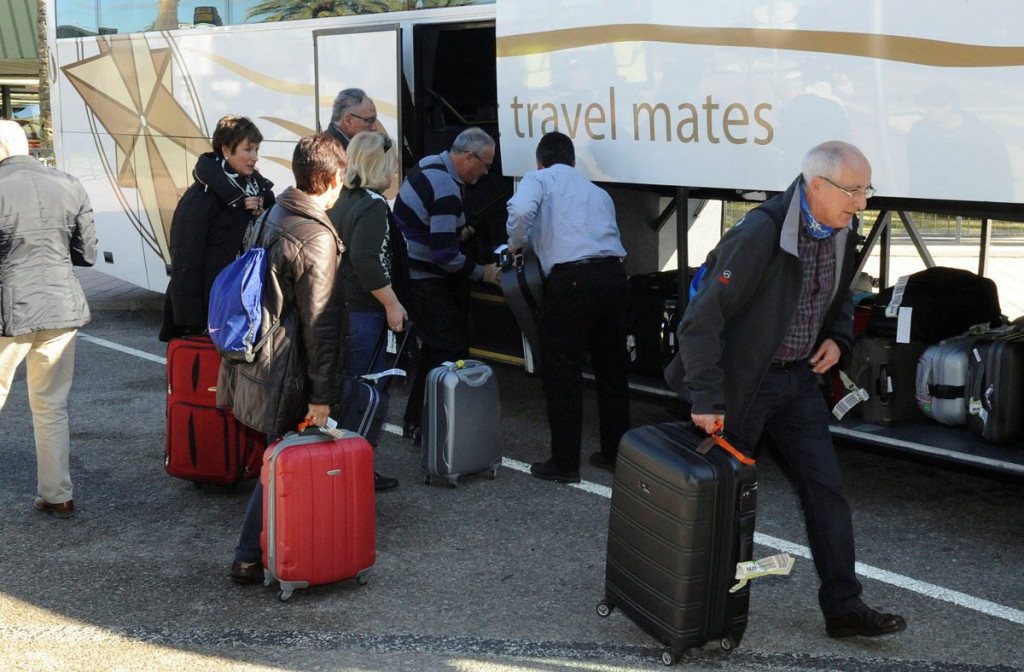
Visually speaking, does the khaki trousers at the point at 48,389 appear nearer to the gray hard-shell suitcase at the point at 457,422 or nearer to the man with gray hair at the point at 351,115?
the gray hard-shell suitcase at the point at 457,422

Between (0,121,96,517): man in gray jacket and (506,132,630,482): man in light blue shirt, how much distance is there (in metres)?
2.00

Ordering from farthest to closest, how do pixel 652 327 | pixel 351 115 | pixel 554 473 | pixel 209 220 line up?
pixel 652 327 < pixel 351 115 < pixel 209 220 < pixel 554 473

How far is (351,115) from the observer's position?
256 inches

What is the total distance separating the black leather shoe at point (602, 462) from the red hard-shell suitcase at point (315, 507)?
6.28ft

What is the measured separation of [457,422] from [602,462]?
2.73 feet

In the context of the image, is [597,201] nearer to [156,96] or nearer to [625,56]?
[625,56]

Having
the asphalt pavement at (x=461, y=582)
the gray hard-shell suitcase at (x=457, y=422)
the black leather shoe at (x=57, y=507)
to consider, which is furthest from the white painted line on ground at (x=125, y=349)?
the gray hard-shell suitcase at (x=457, y=422)

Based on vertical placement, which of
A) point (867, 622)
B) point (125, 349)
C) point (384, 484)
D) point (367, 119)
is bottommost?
point (125, 349)

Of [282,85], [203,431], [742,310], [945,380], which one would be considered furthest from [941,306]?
[282,85]

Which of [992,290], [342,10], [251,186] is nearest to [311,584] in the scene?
[251,186]

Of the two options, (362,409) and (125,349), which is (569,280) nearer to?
(362,409)

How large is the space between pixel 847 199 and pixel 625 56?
2.46 m

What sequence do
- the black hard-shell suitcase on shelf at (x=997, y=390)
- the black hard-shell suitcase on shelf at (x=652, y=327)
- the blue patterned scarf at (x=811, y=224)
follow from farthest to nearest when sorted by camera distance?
1. the black hard-shell suitcase on shelf at (x=652, y=327)
2. the black hard-shell suitcase on shelf at (x=997, y=390)
3. the blue patterned scarf at (x=811, y=224)

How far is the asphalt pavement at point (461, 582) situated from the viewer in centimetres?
402
